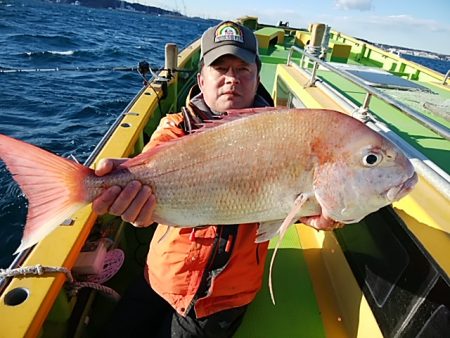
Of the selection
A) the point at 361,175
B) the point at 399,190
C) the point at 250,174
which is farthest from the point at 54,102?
the point at 399,190

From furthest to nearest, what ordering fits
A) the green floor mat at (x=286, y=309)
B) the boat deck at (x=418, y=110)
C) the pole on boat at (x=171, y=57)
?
the pole on boat at (x=171, y=57), the boat deck at (x=418, y=110), the green floor mat at (x=286, y=309)

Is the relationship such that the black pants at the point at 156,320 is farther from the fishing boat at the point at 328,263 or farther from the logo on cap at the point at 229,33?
the logo on cap at the point at 229,33

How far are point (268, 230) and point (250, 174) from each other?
0.29 metres

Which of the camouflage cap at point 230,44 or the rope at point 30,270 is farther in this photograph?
the camouflage cap at point 230,44

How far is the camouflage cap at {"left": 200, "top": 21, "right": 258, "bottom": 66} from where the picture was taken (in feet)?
7.14

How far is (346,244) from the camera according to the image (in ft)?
8.44

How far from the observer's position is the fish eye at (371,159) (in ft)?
4.77

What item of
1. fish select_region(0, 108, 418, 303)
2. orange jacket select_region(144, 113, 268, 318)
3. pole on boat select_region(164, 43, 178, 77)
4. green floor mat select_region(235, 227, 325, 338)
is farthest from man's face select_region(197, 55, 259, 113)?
pole on boat select_region(164, 43, 178, 77)

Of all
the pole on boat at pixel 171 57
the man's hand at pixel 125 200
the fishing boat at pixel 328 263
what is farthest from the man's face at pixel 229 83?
the pole on boat at pixel 171 57

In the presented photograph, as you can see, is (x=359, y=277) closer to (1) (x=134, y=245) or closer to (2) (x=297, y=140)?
(2) (x=297, y=140)

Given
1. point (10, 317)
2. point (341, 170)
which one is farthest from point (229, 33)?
point (10, 317)

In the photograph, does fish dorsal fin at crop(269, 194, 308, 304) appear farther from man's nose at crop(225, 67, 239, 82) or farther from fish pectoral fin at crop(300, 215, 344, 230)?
man's nose at crop(225, 67, 239, 82)

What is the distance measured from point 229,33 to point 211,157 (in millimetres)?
1053

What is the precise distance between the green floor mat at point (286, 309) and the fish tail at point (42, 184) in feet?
4.90
